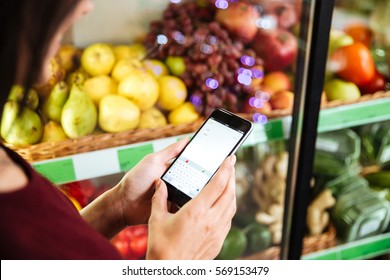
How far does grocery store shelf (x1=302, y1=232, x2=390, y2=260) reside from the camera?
157 centimetres

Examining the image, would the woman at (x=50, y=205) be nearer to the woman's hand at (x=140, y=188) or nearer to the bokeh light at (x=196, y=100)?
the woman's hand at (x=140, y=188)

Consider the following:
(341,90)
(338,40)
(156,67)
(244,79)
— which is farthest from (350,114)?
(156,67)

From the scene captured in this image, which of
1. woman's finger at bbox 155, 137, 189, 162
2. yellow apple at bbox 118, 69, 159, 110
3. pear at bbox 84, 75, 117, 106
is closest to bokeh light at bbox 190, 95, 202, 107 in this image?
yellow apple at bbox 118, 69, 159, 110

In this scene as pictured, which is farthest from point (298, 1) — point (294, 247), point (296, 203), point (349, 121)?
point (294, 247)

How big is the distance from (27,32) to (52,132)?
1.77 feet

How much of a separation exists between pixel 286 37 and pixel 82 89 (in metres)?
0.60

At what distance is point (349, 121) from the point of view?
56.0 inches

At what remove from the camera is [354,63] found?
1478 millimetres

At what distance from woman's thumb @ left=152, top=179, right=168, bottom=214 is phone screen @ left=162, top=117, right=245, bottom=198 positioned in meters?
0.03

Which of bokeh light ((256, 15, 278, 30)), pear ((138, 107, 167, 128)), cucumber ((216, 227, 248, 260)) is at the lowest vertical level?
cucumber ((216, 227, 248, 260))

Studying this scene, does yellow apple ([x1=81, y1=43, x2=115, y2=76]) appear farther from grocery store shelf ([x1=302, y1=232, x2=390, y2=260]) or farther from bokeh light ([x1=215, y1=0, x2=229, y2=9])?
grocery store shelf ([x1=302, y1=232, x2=390, y2=260])

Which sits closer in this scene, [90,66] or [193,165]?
[193,165]

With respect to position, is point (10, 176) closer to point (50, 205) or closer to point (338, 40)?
point (50, 205)
